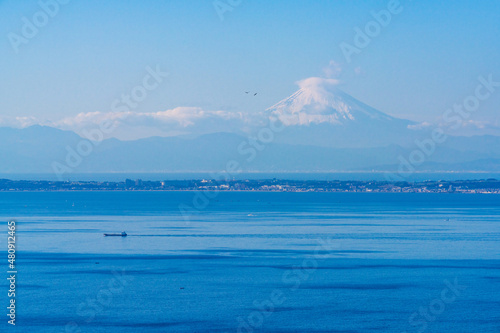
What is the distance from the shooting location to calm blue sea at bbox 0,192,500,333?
38.4 metres

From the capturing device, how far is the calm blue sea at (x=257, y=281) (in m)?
38.4

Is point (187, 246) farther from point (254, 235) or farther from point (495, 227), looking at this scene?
point (495, 227)

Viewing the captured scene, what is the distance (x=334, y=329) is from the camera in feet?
121

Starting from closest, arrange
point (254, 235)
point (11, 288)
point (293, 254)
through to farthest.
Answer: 1. point (11, 288)
2. point (293, 254)
3. point (254, 235)

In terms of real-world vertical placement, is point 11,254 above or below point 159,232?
below

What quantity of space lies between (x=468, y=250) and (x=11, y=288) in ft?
142

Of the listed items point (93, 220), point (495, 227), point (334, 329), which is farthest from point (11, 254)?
point (495, 227)

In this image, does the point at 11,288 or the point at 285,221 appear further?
the point at 285,221

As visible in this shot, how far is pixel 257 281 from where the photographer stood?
4988cm

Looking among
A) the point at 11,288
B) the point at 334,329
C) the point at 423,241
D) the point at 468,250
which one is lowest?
the point at 334,329
